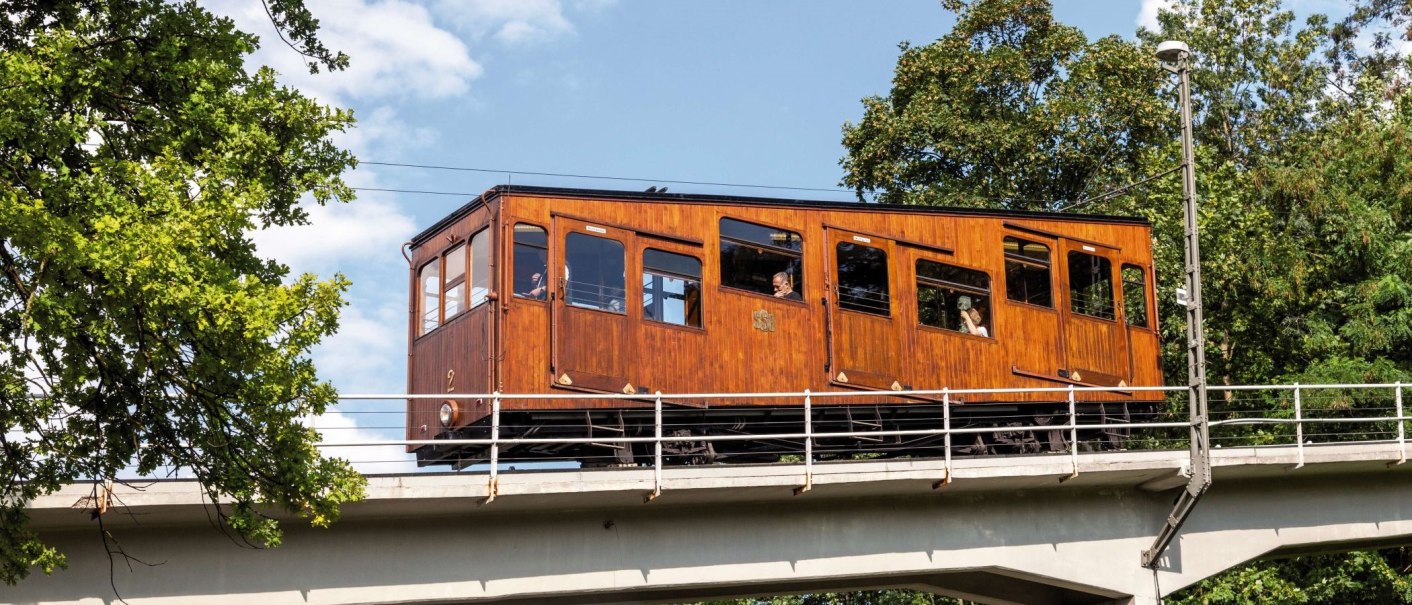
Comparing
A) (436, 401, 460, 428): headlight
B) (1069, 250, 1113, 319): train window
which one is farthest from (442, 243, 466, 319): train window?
(1069, 250, 1113, 319): train window

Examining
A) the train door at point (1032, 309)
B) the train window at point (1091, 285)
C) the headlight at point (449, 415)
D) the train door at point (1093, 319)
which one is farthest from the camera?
the train window at point (1091, 285)

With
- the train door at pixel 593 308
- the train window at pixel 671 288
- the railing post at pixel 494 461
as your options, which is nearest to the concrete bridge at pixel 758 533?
the railing post at pixel 494 461

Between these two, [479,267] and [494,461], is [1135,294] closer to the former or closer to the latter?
[479,267]

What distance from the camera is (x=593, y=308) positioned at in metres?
18.9

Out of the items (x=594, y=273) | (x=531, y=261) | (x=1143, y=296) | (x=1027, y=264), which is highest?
(x=1027, y=264)

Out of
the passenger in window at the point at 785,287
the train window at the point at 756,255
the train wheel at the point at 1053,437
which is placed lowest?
the train wheel at the point at 1053,437

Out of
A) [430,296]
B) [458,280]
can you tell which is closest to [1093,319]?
[458,280]

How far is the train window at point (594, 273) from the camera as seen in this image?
18.9m

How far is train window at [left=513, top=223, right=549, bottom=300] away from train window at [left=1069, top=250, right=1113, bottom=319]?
8059 millimetres

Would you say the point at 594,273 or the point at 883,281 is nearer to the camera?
the point at 594,273

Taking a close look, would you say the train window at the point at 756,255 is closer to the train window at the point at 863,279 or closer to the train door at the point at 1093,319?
the train window at the point at 863,279

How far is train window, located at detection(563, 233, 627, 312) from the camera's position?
18.9 m

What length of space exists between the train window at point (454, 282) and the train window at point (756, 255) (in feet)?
10.5

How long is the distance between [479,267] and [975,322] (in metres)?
6.97
